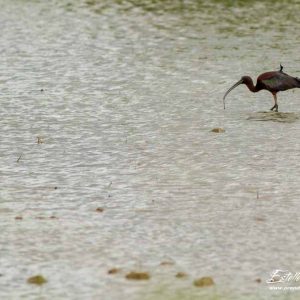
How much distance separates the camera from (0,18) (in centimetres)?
2181

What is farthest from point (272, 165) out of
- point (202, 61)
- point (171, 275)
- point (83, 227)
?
point (202, 61)

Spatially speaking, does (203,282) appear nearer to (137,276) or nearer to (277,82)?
(137,276)

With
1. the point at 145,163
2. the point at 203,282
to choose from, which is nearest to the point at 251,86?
the point at 145,163

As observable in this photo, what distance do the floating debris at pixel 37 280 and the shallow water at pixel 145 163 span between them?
1.5 inches

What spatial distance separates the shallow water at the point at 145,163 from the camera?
718cm

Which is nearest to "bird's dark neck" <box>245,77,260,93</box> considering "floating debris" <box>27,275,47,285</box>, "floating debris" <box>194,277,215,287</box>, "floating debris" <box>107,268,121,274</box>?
"floating debris" <box>107,268,121,274</box>

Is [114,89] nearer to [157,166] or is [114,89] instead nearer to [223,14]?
[157,166]

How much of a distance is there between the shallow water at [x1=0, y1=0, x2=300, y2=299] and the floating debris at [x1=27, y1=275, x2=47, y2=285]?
39 mm

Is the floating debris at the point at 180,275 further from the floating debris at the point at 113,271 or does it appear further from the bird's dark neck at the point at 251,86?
the bird's dark neck at the point at 251,86

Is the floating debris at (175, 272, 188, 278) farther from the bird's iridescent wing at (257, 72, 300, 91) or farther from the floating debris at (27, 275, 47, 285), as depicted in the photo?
the bird's iridescent wing at (257, 72, 300, 91)

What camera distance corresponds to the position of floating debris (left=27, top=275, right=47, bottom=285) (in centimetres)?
685

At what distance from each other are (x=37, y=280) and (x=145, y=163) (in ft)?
11.8

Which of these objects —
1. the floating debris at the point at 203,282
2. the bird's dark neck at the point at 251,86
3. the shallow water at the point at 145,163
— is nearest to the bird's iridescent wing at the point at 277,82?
the bird's dark neck at the point at 251,86

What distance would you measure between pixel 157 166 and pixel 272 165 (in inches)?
40.2
